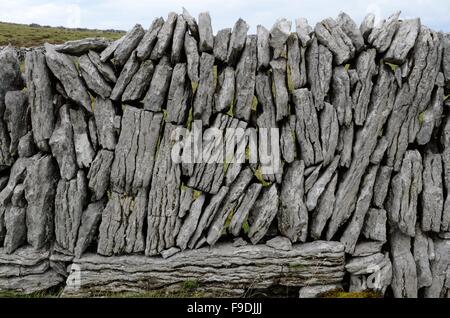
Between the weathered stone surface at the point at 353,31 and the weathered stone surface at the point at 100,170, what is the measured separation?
6.79 metres

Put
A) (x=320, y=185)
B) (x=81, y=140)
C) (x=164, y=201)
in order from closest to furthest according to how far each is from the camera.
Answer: (x=81, y=140), (x=164, y=201), (x=320, y=185)

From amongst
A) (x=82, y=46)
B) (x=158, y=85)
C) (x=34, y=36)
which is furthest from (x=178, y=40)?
(x=34, y=36)

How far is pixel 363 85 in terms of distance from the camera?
408 inches

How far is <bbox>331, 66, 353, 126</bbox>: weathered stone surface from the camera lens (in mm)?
10289

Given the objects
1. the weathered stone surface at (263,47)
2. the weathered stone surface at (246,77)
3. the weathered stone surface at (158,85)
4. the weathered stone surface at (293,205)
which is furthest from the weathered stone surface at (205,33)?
the weathered stone surface at (293,205)

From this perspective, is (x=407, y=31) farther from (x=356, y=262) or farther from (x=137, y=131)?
(x=137, y=131)

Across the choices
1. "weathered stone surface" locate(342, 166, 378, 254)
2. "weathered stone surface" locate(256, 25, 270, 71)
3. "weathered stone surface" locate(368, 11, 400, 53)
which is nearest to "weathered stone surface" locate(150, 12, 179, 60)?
"weathered stone surface" locate(256, 25, 270, 71)

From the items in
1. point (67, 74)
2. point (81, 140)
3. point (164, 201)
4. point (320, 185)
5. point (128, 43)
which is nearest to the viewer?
point (128, 43)

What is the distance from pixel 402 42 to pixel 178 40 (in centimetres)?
564

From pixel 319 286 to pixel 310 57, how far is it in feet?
19.7

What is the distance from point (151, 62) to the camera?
10133mm

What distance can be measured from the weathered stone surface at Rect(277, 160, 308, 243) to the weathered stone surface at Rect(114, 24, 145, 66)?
5035mm

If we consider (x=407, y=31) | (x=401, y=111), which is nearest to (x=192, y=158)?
(x=401, y=111)

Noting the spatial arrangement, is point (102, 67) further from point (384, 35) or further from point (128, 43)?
point (384, 35)
